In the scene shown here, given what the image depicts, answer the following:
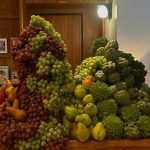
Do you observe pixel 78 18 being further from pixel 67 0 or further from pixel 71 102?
pixel 71 102

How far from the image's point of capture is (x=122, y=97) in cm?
117

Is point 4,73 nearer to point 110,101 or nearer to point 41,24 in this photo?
point 41,24

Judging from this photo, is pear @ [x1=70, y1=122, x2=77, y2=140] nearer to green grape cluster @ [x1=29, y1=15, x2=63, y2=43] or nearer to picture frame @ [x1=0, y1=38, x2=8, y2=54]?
green grape cluster @ [x1=29, y1=15, x2=63, y2=43]

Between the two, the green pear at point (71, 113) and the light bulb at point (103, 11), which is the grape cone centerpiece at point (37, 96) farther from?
the light bulb at point (103, 11)

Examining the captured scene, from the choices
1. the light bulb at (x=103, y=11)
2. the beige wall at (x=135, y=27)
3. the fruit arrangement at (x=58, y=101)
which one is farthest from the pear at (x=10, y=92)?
the light bulb at (x=103, y=11)

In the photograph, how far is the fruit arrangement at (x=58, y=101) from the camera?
1.10 m

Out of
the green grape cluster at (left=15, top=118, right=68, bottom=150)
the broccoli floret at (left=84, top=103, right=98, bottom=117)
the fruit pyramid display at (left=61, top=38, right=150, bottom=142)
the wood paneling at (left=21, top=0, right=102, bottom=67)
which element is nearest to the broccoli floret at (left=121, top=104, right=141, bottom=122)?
the fruit pyramid display at (left=61, top=38, right=150, bottom=142)

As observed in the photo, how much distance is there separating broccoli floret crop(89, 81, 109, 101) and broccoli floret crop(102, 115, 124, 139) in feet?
0.27

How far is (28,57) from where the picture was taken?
112 cm

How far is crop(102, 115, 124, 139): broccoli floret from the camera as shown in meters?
1.12

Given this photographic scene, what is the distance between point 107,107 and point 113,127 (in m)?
A: 0.07

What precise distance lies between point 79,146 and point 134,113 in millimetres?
231

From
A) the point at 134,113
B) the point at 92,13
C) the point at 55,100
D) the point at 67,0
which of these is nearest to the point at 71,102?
the point at 55,100

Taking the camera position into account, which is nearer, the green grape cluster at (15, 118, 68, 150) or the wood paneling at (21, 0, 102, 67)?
the green grape cluster at (15, 118, 68, 150)
